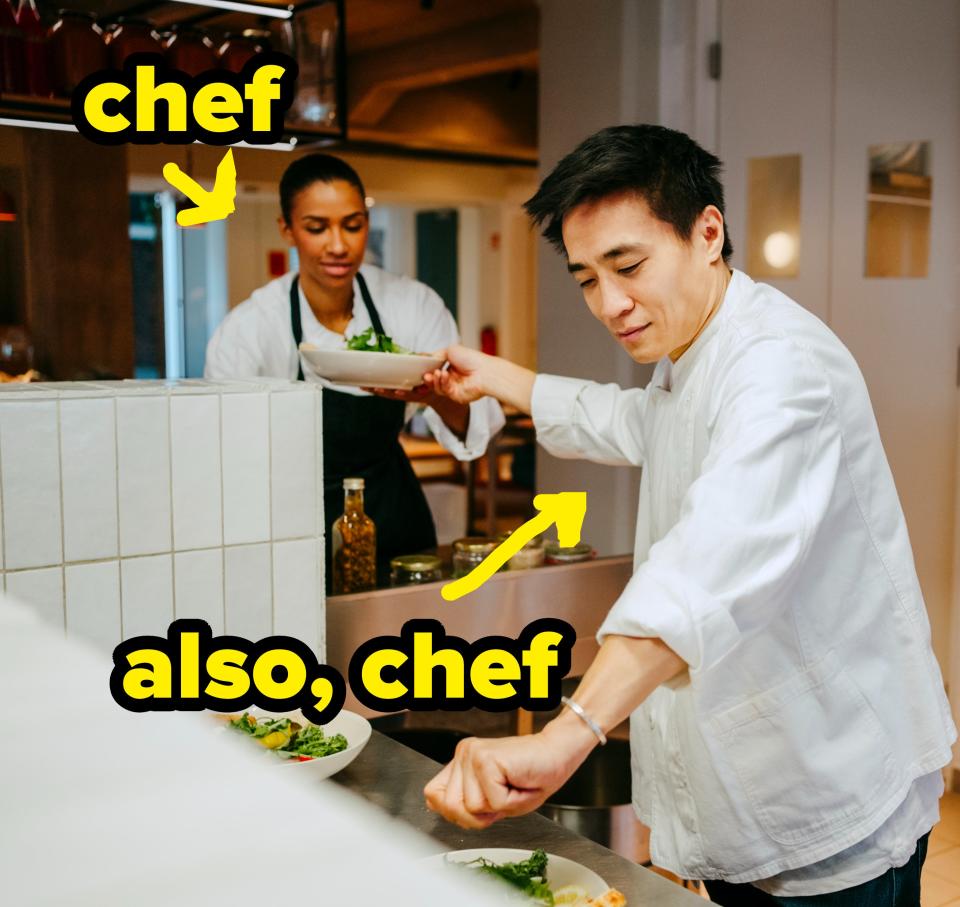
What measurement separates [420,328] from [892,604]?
1855 mm

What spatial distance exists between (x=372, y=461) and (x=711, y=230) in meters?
1.69

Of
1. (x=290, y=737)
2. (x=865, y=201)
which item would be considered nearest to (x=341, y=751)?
(x=290, y=737)

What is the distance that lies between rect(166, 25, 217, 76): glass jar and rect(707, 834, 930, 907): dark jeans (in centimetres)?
200

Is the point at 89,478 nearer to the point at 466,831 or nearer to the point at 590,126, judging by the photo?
the point at 466,831

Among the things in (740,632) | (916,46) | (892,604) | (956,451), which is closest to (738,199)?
(916,46)

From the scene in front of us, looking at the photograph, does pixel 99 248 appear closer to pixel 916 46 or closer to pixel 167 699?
pixel 916 46

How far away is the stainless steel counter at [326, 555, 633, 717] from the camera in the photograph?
2045 millimetres

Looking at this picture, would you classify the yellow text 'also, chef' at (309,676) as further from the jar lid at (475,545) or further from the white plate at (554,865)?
the jar lid at (475,545)

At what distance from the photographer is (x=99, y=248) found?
17.4 feet

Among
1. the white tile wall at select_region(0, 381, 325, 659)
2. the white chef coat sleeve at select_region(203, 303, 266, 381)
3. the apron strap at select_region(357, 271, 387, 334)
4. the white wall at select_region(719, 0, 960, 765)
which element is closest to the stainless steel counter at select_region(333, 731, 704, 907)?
the white tile wall at select_region(0, 381, 325, 659)

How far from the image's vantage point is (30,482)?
159cm

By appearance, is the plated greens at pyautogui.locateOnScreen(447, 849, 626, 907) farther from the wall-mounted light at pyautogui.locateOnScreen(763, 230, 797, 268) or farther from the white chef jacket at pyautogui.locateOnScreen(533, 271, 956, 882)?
the wall-mounted light at pyautogui.locateOnScreen(763, 230, 797, 268)

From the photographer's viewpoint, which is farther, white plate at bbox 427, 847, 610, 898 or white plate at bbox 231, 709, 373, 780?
white plate at bbox 231, 709, 373, 780

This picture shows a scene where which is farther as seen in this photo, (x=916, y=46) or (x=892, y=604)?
(x=916, y=46)
